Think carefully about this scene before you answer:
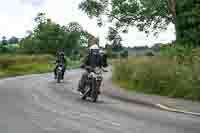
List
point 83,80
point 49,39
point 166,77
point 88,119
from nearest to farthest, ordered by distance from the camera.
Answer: point 88,119, point 83,80, point 166,77, point 49,39

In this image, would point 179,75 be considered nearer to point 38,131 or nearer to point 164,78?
point 164,78

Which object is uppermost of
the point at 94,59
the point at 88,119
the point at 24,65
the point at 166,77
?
the point at 94,59

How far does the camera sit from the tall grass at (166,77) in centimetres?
1800

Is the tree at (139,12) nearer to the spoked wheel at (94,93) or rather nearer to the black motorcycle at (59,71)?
the black motorcycle at (59,71)

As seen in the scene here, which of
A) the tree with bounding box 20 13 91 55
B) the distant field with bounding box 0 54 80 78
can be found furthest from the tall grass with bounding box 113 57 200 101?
the tree with bounding box 20 13 91 55

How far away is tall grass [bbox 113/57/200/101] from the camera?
59.1 feet

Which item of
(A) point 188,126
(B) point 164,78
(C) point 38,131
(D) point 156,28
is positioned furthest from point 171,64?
(D) point 156,28

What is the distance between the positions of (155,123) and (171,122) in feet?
1.51

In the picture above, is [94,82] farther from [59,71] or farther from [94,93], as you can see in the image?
[59,71]

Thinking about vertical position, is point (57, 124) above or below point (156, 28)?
below

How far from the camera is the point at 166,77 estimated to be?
20.1 m

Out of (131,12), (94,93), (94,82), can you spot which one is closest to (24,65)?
(131,12)

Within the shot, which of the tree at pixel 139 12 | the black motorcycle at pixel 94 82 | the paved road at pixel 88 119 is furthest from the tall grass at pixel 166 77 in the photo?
the tree at pixel 139 12

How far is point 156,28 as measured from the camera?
46344mm
